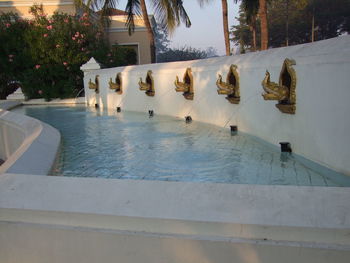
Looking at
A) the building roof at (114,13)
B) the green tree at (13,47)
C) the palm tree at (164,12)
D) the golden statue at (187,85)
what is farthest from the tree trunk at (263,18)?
the green tree at (13,47)

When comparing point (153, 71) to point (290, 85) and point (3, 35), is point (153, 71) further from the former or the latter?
point (3, 35)

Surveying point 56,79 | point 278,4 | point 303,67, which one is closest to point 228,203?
point 303,67

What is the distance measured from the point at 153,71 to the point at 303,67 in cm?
623

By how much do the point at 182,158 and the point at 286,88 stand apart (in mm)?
1597

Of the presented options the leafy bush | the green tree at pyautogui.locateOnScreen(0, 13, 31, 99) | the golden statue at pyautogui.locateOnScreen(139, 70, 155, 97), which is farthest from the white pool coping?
the green tree at pyautogui.locateOnScreen(0, 13, 31, 99)

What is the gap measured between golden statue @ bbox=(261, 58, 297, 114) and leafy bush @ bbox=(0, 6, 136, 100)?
13.5 meters

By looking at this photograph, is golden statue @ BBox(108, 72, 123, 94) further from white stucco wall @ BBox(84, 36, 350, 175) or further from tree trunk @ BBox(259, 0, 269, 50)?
tree trunk @ BBox(259, 0, 269, 50)

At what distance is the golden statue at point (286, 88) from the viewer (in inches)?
197

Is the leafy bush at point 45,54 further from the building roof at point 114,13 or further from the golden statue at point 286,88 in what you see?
the golden statue at point 286,88

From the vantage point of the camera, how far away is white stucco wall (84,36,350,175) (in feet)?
13.4

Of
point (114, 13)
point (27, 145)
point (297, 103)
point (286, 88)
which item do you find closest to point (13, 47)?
point (114, 13)

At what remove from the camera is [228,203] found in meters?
2.00

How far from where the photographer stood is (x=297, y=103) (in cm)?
498

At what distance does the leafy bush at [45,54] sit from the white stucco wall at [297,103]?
8552mm
